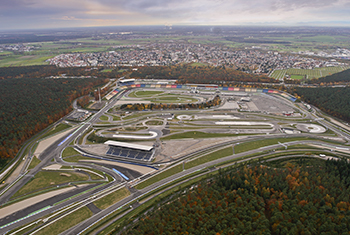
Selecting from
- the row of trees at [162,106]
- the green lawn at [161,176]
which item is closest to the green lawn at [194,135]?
the green lawn at [161,176]

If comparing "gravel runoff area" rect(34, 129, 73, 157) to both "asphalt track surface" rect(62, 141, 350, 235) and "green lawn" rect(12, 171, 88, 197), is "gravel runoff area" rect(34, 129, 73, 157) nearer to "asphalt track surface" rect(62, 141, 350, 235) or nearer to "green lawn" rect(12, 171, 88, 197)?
"green lawn" rect(12, 171, 88, 197)

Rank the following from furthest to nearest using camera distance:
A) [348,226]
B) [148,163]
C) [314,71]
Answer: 1. [314,71]
2. [148,163]
3. [348,226]

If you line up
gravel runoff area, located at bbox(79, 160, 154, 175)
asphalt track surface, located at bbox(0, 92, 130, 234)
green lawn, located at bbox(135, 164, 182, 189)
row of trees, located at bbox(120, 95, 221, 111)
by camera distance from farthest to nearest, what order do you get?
row of trees, located at bbox(120, 95, 221, 111) → gravel runoff area, located at bbox(79, 160, 154, 175) → green lawn, located at bbox(135, 164, 182, 189) → asphalt track surface, located at bbox(0, 92, 130, 234)

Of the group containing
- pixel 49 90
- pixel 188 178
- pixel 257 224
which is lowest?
pixel 188 178

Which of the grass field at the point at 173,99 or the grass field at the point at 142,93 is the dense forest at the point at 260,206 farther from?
the grass field at the point at 142,93

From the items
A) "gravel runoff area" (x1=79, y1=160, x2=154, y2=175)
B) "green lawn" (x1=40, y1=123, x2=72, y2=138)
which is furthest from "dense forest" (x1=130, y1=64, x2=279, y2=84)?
"gravel runoff area" (x1=79, y1=160, x2=154, y2=175)

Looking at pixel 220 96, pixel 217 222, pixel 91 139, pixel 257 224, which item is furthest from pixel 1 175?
pixel 220 96

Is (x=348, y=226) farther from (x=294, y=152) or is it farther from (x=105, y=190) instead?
(x=105, y=190)

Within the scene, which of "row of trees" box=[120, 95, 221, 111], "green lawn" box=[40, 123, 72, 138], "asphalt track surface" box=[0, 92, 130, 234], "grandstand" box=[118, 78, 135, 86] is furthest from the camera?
"grandstand" box=[118, 78, 135, 86]
